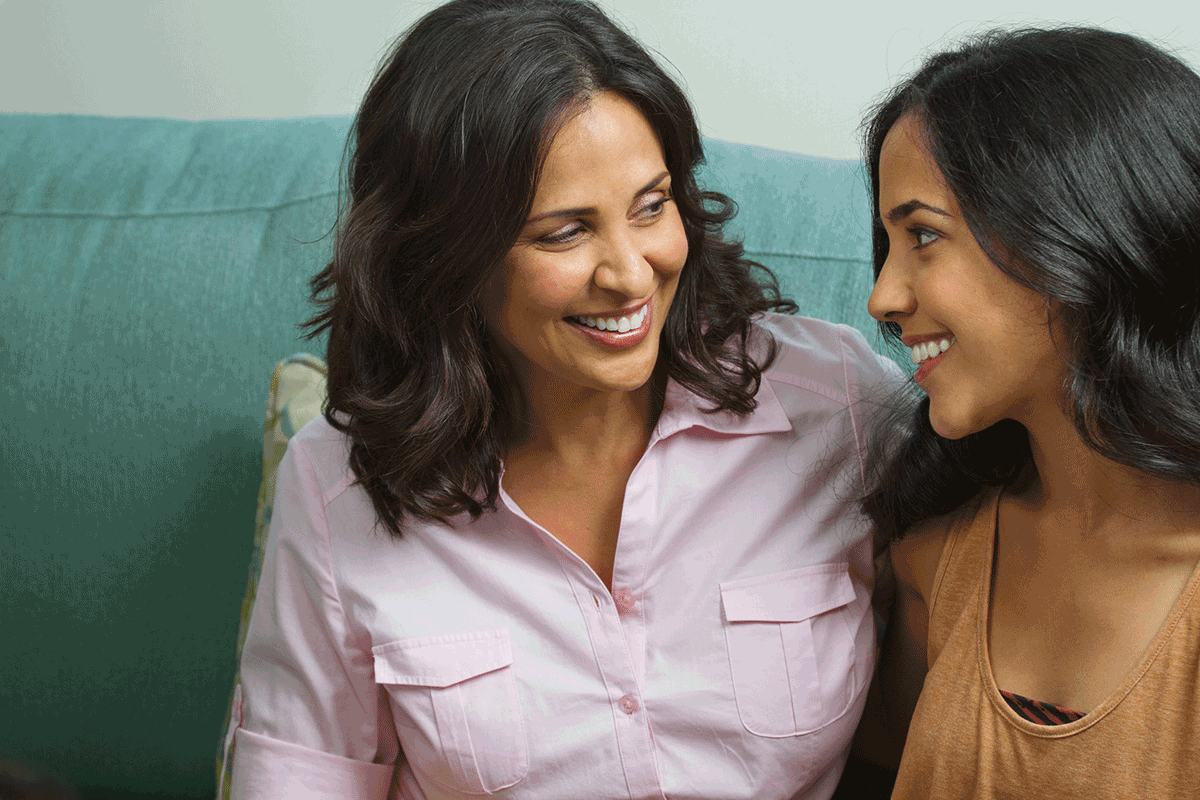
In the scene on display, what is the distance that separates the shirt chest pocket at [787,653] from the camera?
121cm

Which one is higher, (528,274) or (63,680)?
(528,274)

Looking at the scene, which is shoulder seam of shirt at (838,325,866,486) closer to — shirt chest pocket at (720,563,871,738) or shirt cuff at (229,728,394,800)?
shirt chest pocket at (720,563,871,738)

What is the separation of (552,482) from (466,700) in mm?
279

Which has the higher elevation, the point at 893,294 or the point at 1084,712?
the point at 893,294

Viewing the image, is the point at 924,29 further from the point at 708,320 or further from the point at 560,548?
the point at 560,548

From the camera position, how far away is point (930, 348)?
39.7 inches

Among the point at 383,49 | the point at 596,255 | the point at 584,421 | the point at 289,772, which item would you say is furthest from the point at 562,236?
the point at 383,49

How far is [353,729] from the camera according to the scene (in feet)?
4.22

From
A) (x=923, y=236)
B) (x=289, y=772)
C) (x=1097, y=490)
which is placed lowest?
Answer: (x=289, y=772)

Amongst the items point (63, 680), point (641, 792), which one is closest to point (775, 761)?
point (641, 792)

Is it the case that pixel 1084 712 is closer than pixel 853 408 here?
Yes

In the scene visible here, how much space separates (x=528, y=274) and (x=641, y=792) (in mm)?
596

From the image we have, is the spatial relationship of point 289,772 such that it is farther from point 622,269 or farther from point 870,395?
point 870,395

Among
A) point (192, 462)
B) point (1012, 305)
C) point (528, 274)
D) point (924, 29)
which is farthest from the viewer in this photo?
point (924, 29)
